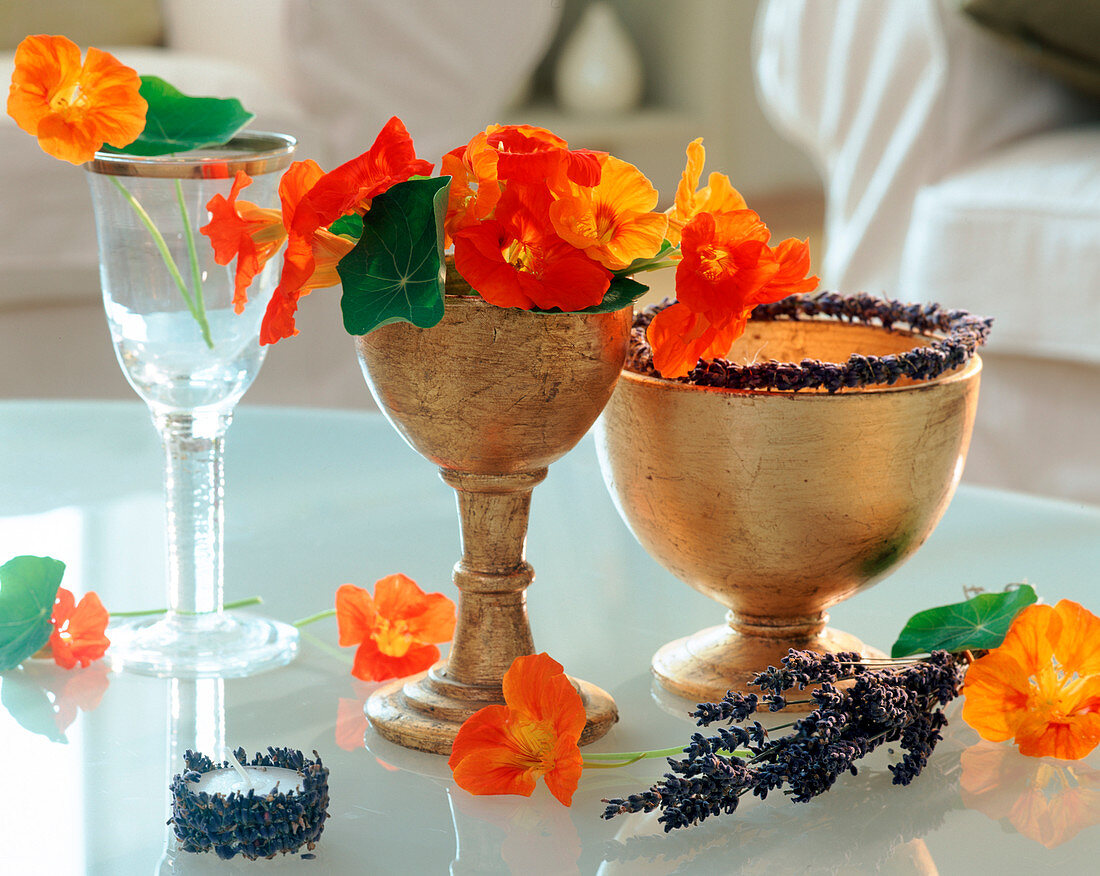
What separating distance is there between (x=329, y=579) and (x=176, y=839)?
306 mm

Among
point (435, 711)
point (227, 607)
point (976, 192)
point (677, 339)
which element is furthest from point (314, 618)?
point (976, 192)

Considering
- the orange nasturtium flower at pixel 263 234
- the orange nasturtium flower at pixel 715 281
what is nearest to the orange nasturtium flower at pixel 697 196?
the orange nasturtium flower at pixel 715 281

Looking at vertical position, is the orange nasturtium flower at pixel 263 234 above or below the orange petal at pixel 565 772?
above

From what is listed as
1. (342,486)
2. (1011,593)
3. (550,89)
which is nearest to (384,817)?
(1011,593)

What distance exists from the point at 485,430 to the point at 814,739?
0.16 meters

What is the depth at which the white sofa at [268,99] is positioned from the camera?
175 centimetres

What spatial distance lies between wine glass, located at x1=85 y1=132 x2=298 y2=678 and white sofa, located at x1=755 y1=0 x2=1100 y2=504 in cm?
115

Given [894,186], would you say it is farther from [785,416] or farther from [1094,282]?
[785,416]

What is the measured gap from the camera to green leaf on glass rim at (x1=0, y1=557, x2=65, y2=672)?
63 centimetres

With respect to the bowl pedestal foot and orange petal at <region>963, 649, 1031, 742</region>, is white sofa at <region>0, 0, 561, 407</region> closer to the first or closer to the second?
the bowl pedestal foot

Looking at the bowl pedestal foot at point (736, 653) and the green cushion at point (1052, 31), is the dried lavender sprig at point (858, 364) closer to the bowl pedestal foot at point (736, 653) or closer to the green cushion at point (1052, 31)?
the bowl pedestal foot at point (736, 653)

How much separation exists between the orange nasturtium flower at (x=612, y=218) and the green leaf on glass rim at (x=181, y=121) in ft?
0.68

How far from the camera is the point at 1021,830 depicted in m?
0.50

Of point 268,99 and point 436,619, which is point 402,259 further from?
point 268,99
